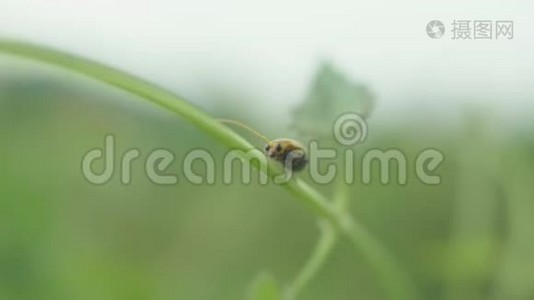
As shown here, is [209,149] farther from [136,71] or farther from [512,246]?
[512,246]

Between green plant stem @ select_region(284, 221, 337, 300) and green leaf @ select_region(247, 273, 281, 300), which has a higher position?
green plant stem @ select_region(284, 221, 337, 300)

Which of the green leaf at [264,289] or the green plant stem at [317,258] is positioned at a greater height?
the green plant stem at [317,258]

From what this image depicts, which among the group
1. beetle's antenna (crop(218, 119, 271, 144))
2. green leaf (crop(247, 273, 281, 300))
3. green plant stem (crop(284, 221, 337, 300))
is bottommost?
green leaf (crop(247, 273, 281, 300))

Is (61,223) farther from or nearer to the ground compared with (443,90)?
nearer to the ground

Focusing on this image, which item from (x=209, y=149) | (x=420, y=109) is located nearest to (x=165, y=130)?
(x=209, y=149)
